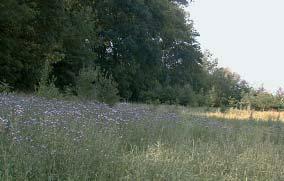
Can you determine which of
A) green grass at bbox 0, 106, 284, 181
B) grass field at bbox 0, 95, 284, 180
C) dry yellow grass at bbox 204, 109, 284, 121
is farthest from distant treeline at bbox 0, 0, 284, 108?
green grass at bbox 0, 106, 284, 181

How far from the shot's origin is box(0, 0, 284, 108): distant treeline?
22.1 metres

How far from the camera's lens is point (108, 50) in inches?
1597

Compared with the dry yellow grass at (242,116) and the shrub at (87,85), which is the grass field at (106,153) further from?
the dry yellow grass at (242,116)

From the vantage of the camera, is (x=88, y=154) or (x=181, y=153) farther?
(x=181, y=153)

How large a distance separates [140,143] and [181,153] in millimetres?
887

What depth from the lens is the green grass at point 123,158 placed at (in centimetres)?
449

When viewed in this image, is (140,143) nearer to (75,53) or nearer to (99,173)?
(99,173)

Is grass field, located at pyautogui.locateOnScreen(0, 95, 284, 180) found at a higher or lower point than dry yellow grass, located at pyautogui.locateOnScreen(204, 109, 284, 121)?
lower

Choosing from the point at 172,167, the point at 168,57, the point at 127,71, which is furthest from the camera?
the point at 168,57

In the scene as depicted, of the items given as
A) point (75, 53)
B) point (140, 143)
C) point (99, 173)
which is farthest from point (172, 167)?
point (75, 53)

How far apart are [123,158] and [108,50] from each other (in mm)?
35547

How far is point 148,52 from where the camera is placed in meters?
41.0

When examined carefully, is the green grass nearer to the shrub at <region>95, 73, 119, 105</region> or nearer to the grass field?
the grass field

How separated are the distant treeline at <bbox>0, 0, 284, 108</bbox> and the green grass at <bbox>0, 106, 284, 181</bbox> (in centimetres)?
670
